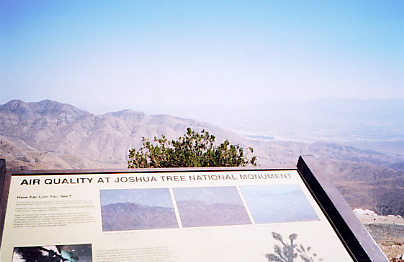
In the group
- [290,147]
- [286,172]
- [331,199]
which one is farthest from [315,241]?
[290,147]

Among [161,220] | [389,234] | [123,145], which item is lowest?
[161,220]

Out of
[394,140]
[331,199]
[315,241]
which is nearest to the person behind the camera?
[315,241]

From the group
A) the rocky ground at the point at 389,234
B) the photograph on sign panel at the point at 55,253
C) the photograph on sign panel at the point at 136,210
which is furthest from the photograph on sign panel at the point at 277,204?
the rocky ground at the point at 389,234

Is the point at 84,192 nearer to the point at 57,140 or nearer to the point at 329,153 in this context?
the point at 57,140

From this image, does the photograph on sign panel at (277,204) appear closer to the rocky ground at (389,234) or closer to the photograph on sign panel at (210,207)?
the photograph on sign panel at (210,207)

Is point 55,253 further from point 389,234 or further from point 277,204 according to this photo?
point 389,234

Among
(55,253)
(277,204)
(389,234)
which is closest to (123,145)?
(389,234)

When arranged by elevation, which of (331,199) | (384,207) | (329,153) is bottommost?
(331,199)

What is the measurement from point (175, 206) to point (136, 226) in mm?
422

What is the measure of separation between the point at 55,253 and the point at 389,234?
9923 millimetres

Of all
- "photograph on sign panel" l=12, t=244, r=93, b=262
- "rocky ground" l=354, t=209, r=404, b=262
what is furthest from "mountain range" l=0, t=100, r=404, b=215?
"photograph on sign panel" l=12, t=244, r=93, b=262

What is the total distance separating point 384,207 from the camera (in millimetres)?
20312

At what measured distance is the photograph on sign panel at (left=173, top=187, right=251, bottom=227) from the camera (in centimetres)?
370

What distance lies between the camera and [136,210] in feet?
11.9
